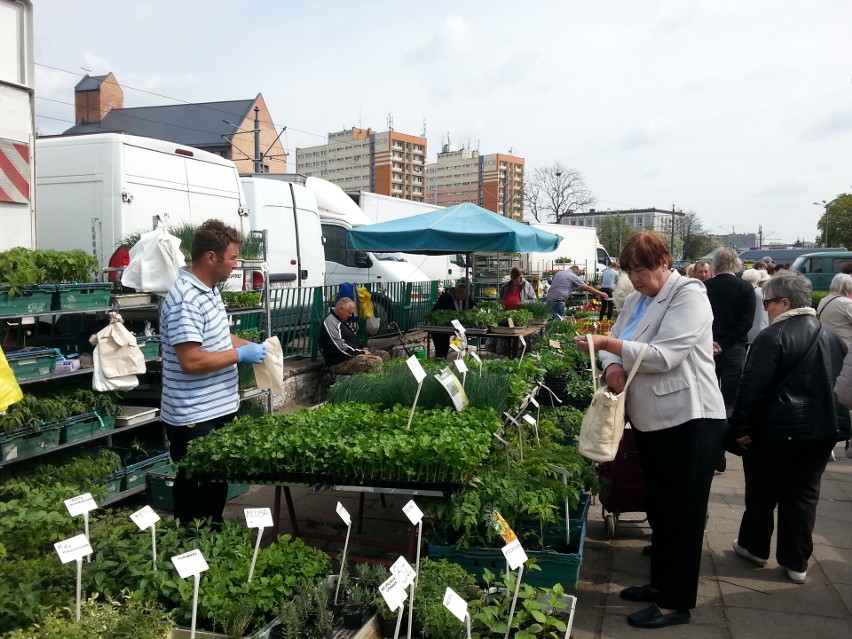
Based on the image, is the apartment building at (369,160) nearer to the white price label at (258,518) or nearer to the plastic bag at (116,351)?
the plastic bag at (116,351)

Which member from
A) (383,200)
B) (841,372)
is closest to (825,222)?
(383,200)

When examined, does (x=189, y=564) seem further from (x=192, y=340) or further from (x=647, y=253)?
(x=647, y=253)

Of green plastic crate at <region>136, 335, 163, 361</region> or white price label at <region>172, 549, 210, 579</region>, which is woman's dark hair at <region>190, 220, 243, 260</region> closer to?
white price label at <region>172, 549, 210, 579</region>

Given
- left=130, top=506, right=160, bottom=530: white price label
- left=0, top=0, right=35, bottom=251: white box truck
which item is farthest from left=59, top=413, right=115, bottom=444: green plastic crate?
left=130, top=506, right=160, bottom=530: white price label

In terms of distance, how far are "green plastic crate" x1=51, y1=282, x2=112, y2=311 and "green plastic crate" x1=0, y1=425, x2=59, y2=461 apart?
74 centimetres

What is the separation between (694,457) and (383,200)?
14146 mm

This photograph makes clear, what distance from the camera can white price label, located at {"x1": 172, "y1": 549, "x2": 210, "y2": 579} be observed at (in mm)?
2252

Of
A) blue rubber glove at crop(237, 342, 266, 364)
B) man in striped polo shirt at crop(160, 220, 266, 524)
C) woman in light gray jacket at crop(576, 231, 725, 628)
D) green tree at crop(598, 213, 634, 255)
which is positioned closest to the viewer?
woman in light gray jacket at crop(576, 231, 725, 628)

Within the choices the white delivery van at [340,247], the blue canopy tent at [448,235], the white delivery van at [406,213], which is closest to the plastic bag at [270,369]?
the blue canopy tent at [448,235]

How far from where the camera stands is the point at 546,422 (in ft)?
16.0

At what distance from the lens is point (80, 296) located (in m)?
4.42

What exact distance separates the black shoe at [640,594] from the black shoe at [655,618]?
0.68 ft

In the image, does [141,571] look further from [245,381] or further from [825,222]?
[825,222]

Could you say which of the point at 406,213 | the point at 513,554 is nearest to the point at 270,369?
the point at 513,554
